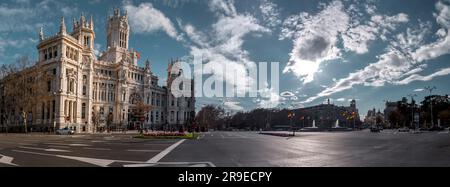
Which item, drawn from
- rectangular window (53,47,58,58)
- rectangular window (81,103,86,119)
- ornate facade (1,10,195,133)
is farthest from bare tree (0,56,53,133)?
→ rectangular window (81,103,86,119)

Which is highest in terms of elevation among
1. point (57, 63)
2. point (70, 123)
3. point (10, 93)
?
point (57, 63)

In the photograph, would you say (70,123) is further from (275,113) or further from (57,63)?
(275,113)

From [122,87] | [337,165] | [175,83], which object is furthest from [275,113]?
[337,165]

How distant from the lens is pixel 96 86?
339ft


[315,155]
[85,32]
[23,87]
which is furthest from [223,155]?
[85,32]

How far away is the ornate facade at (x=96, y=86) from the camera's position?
A: 3187 inches

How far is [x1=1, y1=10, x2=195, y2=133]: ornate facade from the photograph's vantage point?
266 feet

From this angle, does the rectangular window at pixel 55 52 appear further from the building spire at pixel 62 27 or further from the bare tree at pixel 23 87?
the bare tree at pixel 23 87

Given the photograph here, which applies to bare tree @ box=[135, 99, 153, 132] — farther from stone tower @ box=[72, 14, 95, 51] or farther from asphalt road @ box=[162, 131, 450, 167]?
asphalt road @ box=[162, 131, 450, 167]

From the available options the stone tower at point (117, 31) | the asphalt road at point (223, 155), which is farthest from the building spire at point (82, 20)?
the asphalt road at point (223, 155)

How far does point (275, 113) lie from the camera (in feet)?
569
